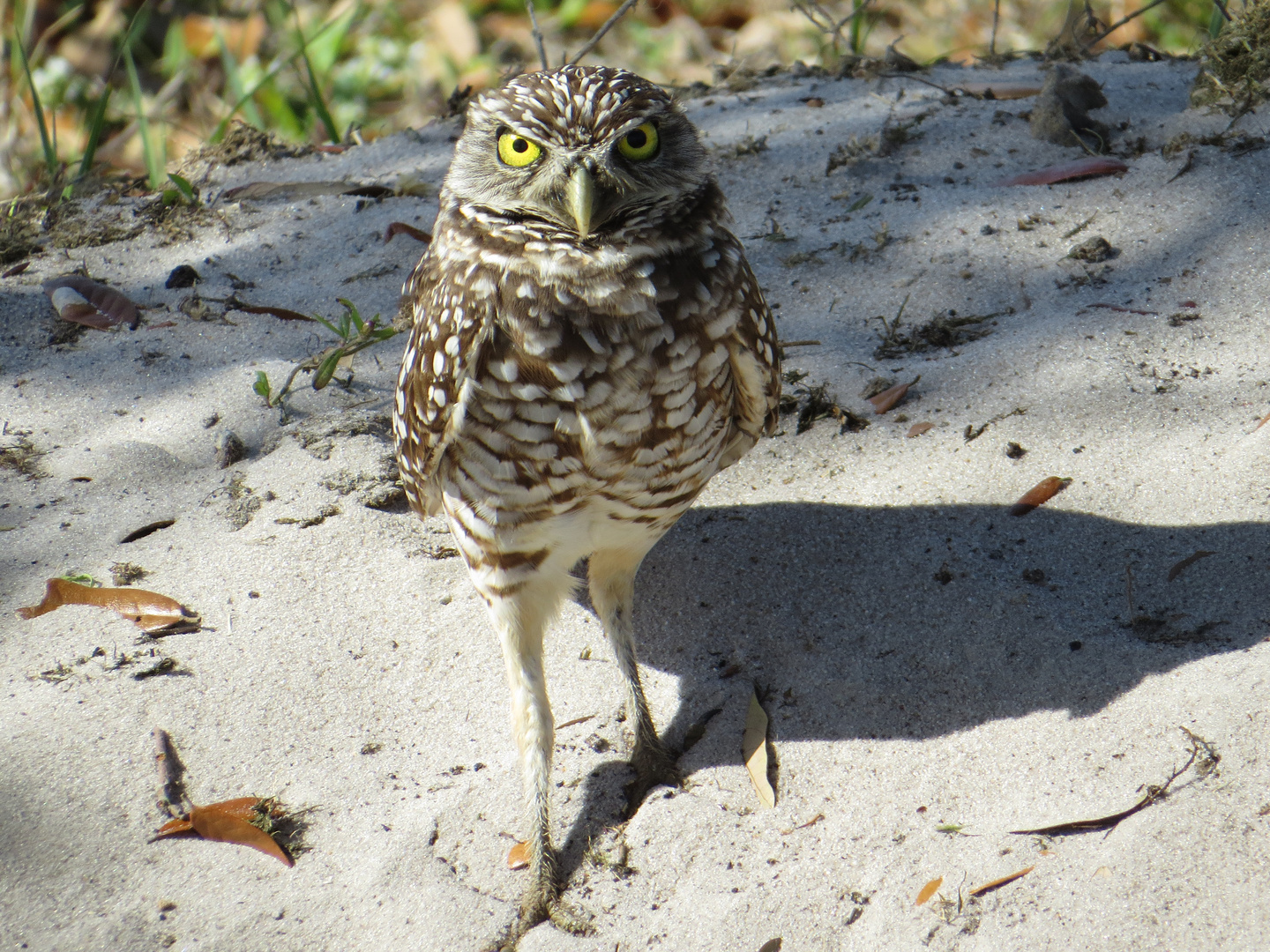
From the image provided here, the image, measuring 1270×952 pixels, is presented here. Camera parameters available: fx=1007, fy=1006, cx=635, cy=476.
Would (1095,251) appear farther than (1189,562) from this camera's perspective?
Yes

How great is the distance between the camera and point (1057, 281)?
3.74 metres

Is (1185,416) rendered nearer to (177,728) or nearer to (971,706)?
(971,706)

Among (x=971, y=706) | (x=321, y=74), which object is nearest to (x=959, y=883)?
(x=971, y=706)

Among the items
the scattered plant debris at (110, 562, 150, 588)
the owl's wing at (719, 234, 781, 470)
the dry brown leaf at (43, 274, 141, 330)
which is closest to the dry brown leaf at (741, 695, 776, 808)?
the owl's wing at (719, 234, 781, 470)

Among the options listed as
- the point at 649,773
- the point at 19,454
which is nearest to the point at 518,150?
the point at 649,773

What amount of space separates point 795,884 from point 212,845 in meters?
1.43

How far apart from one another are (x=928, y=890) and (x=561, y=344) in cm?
145

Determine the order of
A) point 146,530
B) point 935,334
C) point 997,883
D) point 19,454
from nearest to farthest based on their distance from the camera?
point 997,883 < point 146,530 < point 19,454 < point 935,334

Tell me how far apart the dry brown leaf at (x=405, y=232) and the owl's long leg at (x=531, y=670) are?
7.44 feet

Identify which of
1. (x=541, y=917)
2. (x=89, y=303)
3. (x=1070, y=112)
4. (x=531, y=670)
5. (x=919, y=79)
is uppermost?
(x=919, y=79)

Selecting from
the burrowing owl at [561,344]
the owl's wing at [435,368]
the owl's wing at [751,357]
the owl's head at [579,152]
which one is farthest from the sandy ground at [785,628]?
the owl's head at [579,152]

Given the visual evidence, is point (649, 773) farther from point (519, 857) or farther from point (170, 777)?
point (170, 777)

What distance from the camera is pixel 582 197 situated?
221 centimetres

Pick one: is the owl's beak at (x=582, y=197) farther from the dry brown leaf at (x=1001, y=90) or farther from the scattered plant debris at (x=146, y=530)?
the dry brown leaf at (x=1001, y=90)
